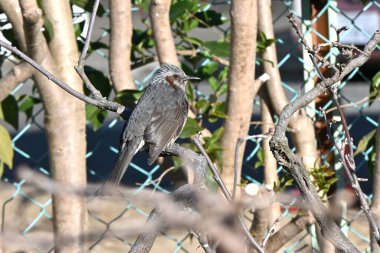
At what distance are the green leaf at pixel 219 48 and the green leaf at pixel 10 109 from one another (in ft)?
2.85

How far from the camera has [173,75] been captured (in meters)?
3.30

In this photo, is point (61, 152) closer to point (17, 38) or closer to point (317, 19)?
point (17, 38)

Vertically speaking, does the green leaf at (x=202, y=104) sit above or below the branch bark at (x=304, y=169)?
below

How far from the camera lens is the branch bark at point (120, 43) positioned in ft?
10.5

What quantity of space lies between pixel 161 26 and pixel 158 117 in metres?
0.45

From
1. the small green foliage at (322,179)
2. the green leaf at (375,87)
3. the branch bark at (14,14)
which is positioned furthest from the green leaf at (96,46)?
the green leaf at (375,87)

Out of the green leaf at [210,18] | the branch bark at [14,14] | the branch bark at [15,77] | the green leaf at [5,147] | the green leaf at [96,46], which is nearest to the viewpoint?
the branch bark at [14,14]

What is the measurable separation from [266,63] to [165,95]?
483mm

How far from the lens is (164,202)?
890 mm

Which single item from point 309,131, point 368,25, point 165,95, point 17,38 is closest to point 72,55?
point 17,38

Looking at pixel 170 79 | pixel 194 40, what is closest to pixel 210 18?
pixel 194 40

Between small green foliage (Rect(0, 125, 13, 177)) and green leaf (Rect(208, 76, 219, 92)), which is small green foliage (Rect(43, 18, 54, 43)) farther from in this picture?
green leaf (Rect(208, 76, 219, 92))

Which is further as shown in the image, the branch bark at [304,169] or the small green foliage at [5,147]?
the small green foliage at [5,147]

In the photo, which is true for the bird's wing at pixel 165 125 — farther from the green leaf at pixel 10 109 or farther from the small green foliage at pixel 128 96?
the green leaf at pixel 10 109
